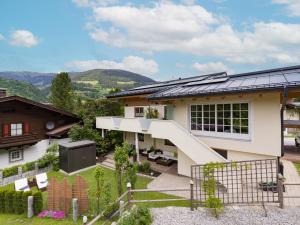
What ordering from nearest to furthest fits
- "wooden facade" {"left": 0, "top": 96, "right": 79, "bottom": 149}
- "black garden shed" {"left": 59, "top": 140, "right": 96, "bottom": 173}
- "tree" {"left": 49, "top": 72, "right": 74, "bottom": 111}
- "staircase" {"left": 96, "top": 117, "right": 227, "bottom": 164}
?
"staircase" {"left": 96, "top": 117, "right": 227, "bottom": 164}, "black garden shed" {"left": 59, "top": 140, "right": 96, "bottom": 173}, "wooden facade" {"left": 0, "top": 96, "right": 79, "bottom": 149}, "tree" {"left": 49, "top": 72, "right": 74, "bottom": 111}

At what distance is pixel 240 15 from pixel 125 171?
49.1 feet

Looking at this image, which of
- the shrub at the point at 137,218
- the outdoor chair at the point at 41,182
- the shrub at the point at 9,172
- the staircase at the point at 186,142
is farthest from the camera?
the shrub at the point at 9,172

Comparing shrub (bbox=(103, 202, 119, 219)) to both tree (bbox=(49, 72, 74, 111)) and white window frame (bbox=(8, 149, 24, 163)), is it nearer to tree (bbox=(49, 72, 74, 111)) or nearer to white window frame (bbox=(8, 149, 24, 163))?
white window frame (bbox=(8, 149, 24, 163))

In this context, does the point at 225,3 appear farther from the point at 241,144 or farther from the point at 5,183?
the point at 5,183

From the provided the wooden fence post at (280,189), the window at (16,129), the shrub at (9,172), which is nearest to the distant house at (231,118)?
the wooden fence post at (280,189)

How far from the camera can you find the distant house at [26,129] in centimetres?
1780

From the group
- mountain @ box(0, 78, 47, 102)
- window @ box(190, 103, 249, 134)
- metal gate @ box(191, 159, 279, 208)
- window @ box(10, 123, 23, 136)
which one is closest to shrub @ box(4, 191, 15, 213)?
metal gate @ box(191, 159, 279, 208)

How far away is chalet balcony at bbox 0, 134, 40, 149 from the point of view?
1722cm

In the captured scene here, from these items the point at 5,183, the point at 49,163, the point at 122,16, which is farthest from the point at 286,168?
the point at 5,183

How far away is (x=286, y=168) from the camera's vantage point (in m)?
12.6

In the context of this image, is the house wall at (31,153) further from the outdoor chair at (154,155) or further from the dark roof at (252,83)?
the dark roof at (252,83)

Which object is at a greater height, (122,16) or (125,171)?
(122,16)

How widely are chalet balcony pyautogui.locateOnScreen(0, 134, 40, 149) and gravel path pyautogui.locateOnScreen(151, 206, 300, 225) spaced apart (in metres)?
15.3

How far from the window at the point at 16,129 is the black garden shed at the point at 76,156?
5.20 metres
